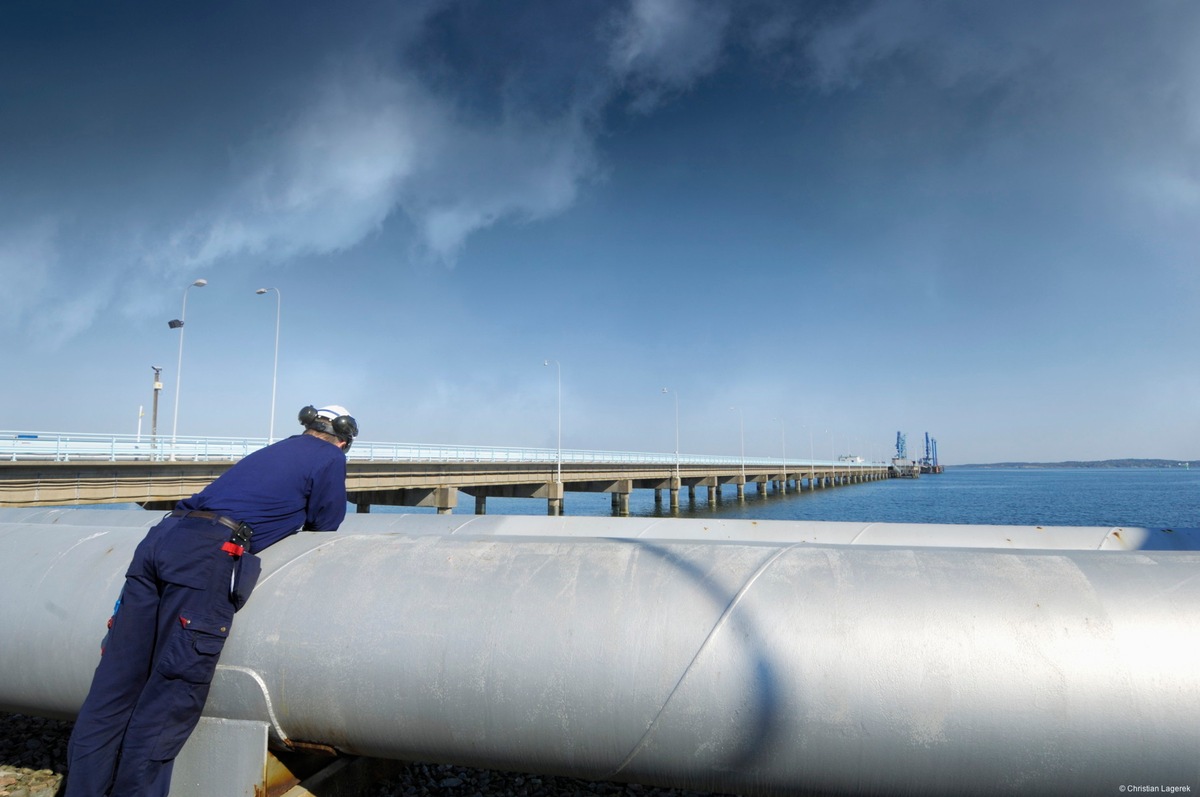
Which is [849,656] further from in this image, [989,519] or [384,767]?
[989,519]

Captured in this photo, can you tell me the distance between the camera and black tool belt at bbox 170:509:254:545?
2697mm

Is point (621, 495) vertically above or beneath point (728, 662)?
beneath

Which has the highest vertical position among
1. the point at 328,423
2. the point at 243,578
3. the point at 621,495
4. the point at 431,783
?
the point at 328,423

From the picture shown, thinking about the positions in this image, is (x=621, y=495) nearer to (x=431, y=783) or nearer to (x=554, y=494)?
(x=554, y=494)

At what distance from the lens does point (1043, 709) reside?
→ 2.06 m

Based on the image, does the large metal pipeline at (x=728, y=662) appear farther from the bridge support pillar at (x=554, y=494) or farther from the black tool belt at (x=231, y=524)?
the bridge support pillar at (x=554, y=494)

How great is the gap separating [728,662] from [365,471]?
2652 centimetres

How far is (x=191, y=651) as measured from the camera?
2.49m

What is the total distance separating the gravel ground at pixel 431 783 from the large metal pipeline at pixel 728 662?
940mm

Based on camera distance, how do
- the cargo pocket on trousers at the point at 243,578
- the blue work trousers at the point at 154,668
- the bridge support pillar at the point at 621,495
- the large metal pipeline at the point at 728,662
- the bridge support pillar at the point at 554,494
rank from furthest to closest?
the bridge support pillar at the point at 621,495 < the bridge support pillar at the point at 554,494 < the cargo pocket on trousers at the point at 243,578 < the blue work trousers at the point at 154,668 < the large metal pipeline at the point at 728,662

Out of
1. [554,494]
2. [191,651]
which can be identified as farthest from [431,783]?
[554,494]

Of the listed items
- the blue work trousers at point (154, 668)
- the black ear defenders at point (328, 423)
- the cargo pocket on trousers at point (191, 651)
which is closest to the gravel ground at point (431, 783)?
the blue work trousers at point (154, 668)

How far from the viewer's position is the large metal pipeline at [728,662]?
6.80 feet

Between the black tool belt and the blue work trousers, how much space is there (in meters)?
0.08
